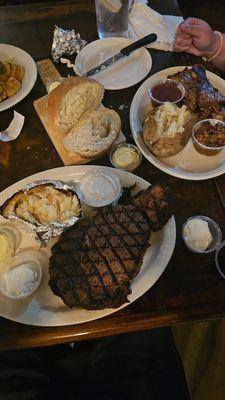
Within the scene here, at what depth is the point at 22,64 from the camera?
6.88 feet

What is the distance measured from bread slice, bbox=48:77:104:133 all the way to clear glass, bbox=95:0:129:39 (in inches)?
22.0

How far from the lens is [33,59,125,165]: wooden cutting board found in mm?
1806

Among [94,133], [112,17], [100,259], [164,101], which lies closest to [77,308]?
[100,259]

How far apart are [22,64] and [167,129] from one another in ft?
3.10

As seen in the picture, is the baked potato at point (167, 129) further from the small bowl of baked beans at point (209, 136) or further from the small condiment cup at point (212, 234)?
the small condiment cup at point (212, 234)

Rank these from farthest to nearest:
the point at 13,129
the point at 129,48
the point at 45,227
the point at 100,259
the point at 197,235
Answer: the point at 129,48 → the point at 13,129 → the point at 197,235 → the point at 45,227 → the point at 100,259

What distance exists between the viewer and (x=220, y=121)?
1850mm

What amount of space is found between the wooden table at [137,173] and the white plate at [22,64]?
6 centimetres

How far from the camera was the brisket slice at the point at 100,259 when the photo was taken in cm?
135

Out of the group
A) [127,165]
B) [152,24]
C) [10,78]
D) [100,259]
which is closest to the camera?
[100,259]

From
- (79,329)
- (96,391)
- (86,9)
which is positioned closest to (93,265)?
(79,329)

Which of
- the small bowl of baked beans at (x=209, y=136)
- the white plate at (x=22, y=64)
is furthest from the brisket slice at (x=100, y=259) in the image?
the white plate at (x=22, y=64)

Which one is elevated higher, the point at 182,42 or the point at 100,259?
the point at 182,42

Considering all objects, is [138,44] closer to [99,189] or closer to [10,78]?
[10,78]
